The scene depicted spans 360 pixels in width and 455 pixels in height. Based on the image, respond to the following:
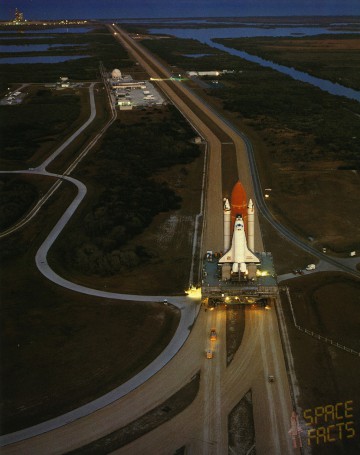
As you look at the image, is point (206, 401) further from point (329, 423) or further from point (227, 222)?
point (227, 222)

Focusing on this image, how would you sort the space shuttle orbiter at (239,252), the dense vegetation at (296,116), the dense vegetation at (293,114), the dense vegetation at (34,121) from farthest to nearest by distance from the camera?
1. the dense vegetation at (34,121)
2. the dense vegetation at (293,114)
3. the dense vegetation at (296,116)
4. the space shuttle orbiter at (239,252)

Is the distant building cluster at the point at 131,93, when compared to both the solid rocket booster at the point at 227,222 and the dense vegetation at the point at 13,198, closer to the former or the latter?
the dense vegetation at the point at 13,198

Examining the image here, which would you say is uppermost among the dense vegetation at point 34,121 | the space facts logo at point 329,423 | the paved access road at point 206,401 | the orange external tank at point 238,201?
the dense vegetation at point 34,121

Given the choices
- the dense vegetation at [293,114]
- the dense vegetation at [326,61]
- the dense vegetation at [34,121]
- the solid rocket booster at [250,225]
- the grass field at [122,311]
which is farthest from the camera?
the dense vegetation at [326,61]

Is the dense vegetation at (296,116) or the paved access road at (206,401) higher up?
the dense vegetation at (296,116)

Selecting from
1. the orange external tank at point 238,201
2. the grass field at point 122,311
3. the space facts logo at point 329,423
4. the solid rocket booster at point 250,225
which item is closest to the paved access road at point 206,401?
the space facts logo at point 329,423

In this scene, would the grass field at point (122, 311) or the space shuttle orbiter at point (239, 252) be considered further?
the space shuttle orbiter at point (239, 252)

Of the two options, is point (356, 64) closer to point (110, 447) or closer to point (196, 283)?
point (196, 283)
